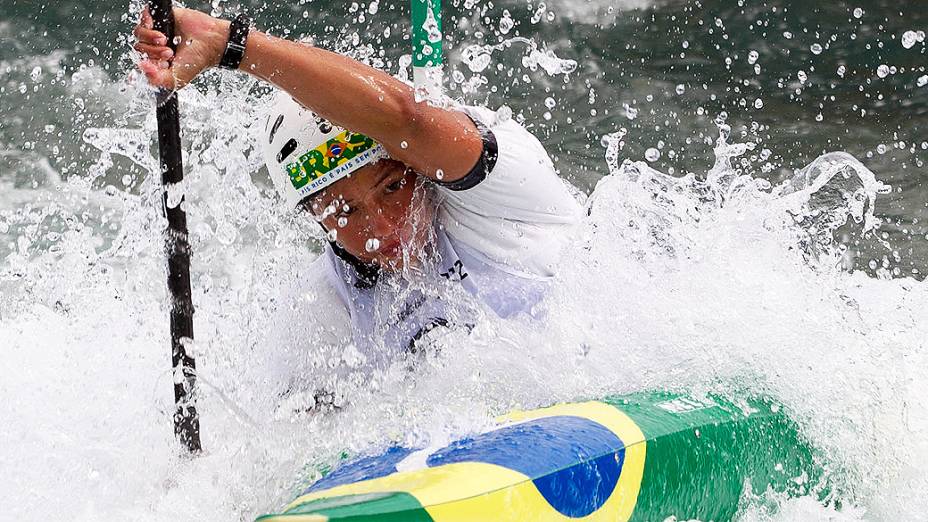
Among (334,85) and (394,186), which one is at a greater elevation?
(334,85)

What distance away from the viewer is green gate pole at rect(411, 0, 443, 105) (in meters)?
2.22

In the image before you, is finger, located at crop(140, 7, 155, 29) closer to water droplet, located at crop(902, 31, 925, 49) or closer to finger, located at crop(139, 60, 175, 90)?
finger, located at crop(139, 60, 175, 90)

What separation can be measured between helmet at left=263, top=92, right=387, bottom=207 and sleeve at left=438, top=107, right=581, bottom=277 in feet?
0.64

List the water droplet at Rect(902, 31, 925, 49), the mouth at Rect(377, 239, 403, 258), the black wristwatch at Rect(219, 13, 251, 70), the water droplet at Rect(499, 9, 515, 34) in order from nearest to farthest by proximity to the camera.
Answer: the black wristwatch at Rect(219, 13, 251, 70) → the mouth at Rect(377, 239, 403, 258) → the water droplet at Rect(499, 9, 515, 34) → the water droplet at Rect(902, 31, 925, 49)

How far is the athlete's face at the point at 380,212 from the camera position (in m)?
2.36

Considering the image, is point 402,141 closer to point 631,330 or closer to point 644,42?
point 631,330

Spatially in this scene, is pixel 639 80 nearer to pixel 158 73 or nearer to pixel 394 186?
pixel 394 186

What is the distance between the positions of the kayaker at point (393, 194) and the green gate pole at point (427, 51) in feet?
0.16

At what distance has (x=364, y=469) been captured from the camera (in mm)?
1876

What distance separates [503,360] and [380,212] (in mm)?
405

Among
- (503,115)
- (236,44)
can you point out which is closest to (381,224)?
(503,115)

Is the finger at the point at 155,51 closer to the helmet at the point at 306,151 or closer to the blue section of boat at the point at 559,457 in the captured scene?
the helmet at the point at 306,151

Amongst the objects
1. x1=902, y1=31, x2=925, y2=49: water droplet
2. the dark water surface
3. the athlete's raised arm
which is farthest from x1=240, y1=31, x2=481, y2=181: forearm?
x1=902, y1=31, x2=925, y2=49: water droplet

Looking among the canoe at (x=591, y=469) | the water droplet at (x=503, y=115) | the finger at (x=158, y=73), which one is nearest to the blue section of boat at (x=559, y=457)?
the canoe at (x=591, y=469)
